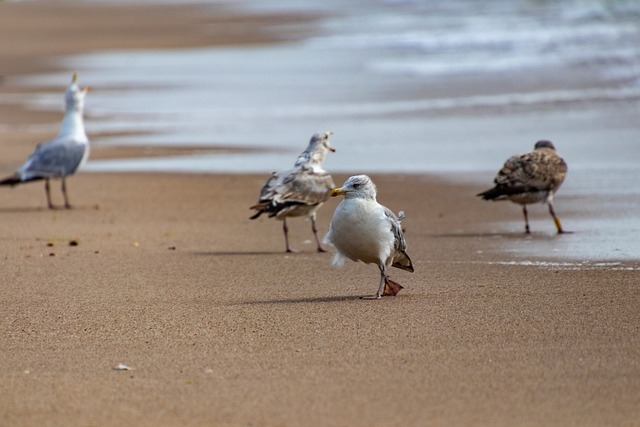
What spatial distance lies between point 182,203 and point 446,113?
7.77 m

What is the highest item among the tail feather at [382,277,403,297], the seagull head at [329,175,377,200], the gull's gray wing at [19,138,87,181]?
the seagull head at [329,175,377,200]

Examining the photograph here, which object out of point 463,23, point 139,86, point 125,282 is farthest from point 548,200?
point 463,23

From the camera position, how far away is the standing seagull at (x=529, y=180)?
11.7m

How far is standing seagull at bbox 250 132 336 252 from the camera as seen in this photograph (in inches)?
422

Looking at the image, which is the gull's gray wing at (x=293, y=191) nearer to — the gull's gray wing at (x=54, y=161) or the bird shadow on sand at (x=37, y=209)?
the bird shadow on sand at (x=37, y=209)

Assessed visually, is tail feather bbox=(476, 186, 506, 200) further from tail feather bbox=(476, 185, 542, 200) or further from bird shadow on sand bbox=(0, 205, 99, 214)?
bird shadow on sand bbox=(0, 205, 99, 214)

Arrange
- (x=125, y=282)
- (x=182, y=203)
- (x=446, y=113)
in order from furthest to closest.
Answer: (x=446, y=113), (x=182, y=203), (x=125, y=282)

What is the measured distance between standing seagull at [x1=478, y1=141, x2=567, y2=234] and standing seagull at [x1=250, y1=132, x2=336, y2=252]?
5.56 feet

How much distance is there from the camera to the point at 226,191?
14.1 meters

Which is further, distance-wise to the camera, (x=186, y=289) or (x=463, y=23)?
(x=463, y=23)

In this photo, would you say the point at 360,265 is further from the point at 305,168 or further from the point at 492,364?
the point at 492,364

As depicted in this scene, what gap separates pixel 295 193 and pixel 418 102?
37.2 feet

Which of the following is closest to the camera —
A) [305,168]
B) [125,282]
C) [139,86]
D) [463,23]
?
[125,282]

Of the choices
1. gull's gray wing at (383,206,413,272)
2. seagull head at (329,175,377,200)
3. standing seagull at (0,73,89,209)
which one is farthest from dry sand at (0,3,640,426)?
A: standing seagull at (0,73,89,209)
